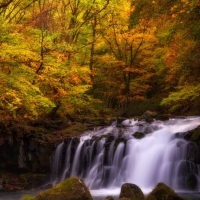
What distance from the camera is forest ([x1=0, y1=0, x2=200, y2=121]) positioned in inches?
452

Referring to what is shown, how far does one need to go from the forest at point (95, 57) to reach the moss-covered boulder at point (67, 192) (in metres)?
2.77

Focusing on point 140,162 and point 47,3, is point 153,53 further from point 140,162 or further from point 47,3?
point 140,162

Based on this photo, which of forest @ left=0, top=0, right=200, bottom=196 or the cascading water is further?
the cascading water

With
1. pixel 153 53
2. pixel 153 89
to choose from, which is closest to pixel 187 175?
pixel 153 53

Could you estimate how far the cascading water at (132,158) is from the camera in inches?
532

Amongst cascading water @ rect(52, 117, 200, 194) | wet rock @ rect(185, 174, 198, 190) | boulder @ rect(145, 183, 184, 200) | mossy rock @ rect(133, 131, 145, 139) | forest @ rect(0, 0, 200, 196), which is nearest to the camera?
boulder @ rect(145, 183, 184, 200)

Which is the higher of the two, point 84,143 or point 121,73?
point 121,73

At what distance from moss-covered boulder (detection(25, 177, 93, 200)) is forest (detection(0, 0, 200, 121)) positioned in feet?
9.09

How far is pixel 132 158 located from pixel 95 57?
11.5m

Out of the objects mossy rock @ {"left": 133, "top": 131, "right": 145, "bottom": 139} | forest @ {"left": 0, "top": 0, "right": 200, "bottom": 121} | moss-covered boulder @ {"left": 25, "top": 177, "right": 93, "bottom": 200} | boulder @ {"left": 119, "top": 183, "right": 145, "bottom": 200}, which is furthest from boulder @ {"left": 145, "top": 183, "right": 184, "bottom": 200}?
mossy rock @ {"left": 133, "top": 131, "right": 145, "bottom": 139}

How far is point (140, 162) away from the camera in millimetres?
14586

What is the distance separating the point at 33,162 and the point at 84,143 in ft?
8.19

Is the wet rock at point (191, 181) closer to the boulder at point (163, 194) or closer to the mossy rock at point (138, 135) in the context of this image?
the mossy rock at point (138, 135)

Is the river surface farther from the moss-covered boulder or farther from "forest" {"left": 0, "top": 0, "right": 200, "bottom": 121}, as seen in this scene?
the moss-covered boulder
